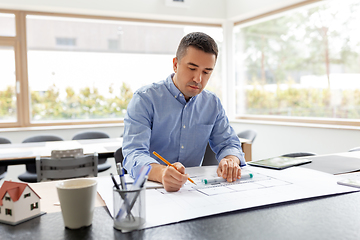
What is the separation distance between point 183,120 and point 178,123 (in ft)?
0.10

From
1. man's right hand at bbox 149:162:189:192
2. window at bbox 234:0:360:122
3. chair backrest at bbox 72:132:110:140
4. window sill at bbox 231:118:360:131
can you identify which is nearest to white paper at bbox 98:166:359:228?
man's right hand at bbox 149:162:189:192

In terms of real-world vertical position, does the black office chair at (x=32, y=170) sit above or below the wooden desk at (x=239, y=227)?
below

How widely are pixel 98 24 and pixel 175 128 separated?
13.4ft

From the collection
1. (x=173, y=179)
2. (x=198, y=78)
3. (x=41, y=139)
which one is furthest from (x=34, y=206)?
(x=41, y=139)

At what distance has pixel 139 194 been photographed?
77 centimetres

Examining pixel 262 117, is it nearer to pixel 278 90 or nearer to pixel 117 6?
pixel 278 90

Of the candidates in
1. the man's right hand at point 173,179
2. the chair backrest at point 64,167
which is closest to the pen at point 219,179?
the man's right hand at point 173,179

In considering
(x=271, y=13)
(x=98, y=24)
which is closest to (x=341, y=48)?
(x=271, y=13)

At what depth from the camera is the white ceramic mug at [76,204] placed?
2.52ft

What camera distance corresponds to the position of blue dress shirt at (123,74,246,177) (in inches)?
62.3

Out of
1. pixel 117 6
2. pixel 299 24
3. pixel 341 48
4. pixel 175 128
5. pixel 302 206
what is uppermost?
pixel 117 6

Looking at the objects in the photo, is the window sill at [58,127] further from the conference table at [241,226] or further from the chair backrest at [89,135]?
the conference table at [241,226]

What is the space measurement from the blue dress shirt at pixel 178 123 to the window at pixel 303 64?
3.01 metres

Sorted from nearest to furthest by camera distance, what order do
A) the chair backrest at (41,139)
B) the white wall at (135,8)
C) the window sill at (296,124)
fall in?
1. the chair backrest at (41,139)
2. the window sill at (296,124)
3. the white wall at (135,8)
